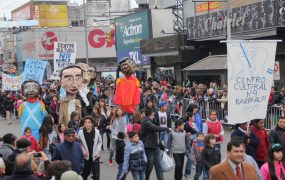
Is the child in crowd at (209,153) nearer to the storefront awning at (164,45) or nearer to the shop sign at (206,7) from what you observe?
the shop sign at (206,7)

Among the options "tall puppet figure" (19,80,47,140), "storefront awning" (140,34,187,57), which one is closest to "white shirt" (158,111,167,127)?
"tall puppet figure" (19,80,47,140)

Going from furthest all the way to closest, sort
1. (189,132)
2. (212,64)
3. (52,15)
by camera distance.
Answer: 1. (52,15)
2. (212,64)
3. (189,132)

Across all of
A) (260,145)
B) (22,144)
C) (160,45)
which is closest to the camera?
(22,144)

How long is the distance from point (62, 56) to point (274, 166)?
11081mm

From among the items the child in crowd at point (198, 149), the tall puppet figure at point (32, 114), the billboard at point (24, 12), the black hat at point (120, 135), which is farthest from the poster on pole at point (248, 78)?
the billboard at point (24, 12)

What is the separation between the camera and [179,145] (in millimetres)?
10031

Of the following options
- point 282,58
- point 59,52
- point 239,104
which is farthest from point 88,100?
point 282,58

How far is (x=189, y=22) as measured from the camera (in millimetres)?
25781

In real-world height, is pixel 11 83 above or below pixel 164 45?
below

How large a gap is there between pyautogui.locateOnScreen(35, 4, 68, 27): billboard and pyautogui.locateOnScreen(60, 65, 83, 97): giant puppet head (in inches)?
2226

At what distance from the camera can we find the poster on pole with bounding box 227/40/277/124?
7.86 meters

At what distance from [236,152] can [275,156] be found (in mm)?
1356

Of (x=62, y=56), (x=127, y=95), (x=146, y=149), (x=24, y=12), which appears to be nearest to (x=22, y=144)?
(x=146, y=149)

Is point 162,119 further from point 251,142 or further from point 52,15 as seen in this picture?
point 52,15
